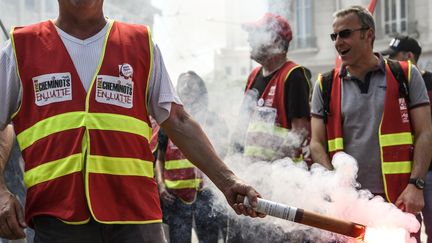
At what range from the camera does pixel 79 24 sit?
8.96 ft

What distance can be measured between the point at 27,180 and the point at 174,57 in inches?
176

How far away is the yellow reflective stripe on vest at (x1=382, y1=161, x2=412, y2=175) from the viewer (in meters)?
3.78

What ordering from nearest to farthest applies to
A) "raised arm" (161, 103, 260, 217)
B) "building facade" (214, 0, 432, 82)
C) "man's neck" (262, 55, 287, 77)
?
"raised arm" (161, 103, 260, 217) < "man's neck" (262, 55, 287, 77) < "building facade" (214, 0, 432, 82)

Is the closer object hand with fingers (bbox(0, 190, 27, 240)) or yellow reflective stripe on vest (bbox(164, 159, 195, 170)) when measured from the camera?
hand with fingers (bbox(0, 190, 27, 240))

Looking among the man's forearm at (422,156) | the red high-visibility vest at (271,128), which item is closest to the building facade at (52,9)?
the red high-visibility vest at (271,128)

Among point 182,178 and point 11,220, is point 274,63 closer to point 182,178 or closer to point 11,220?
point 182,178

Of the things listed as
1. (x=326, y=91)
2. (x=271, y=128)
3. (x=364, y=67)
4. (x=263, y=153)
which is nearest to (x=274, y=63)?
(x=271, y=128)

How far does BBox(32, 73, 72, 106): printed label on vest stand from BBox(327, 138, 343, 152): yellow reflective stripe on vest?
6.24 ft

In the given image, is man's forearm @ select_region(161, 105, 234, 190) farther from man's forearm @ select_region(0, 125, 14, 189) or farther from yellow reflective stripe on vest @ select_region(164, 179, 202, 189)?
yellow reflective stripe on vest @ select_region(164, 179, 202, 189)

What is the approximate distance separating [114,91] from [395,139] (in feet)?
6.22

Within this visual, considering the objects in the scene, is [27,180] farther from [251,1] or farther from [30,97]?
[251,1]

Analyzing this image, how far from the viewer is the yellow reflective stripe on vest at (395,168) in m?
3.78

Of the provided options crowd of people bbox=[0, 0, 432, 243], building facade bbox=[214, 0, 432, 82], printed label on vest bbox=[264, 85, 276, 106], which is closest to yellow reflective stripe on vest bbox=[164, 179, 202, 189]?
printed label on vest bbox=[264, 85, 276, 106]

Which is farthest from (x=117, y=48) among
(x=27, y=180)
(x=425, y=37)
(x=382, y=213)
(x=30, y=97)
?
(x=425, y=37)
